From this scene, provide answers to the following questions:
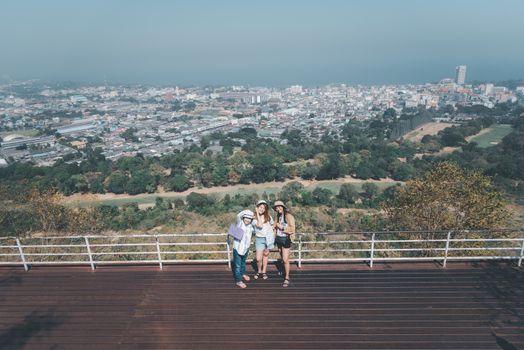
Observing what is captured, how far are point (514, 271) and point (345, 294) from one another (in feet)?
9.77

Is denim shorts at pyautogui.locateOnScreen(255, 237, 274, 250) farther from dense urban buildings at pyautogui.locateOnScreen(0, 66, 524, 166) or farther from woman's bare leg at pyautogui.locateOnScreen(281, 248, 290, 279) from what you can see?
dense urban buildings at pyautogui.locateOnScreen(0, 66, 524, 166)

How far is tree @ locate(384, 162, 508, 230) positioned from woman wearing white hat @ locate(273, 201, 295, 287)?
6.10 m

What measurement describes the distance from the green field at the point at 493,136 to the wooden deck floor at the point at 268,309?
1880 inches

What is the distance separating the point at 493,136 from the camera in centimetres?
5094

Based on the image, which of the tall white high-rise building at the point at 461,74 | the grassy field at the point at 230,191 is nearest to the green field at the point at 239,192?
the grassy field at the point at 230,191

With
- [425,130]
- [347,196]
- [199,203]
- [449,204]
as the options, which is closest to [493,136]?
[425,130]

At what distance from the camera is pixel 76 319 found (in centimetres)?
470

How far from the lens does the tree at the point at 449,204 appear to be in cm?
925

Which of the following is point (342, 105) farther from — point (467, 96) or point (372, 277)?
point (372, 277)

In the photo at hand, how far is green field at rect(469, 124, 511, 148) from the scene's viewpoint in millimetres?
46844

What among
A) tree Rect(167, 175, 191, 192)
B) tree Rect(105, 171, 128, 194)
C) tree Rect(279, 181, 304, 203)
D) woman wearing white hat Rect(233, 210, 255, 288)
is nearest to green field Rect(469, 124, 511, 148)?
tree Rect(279, 181, 304, 203)

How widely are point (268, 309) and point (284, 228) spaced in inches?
45.5

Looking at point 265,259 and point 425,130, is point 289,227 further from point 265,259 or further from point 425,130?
point 425,130

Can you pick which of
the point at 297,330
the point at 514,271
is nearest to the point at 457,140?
the point at 514,271
